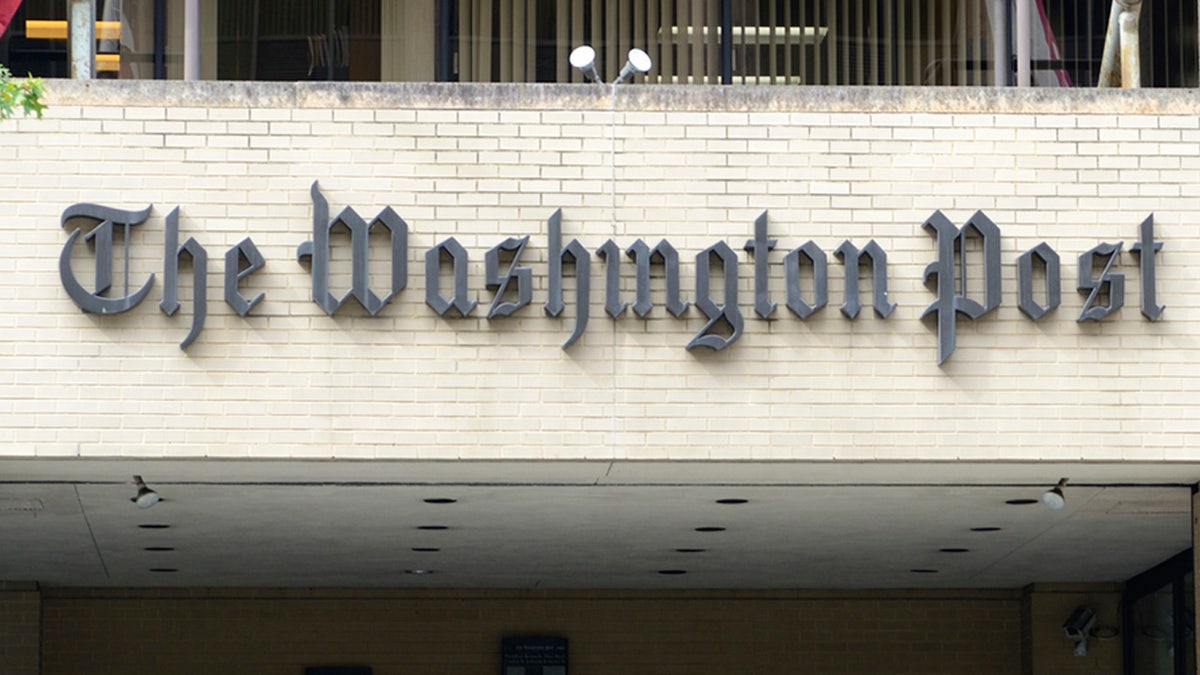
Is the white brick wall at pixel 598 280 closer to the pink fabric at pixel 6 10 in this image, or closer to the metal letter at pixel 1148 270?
the metal letter at pixel 1148 270

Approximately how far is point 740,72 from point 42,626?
946cm

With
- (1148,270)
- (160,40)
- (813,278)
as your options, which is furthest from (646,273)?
(160,40)

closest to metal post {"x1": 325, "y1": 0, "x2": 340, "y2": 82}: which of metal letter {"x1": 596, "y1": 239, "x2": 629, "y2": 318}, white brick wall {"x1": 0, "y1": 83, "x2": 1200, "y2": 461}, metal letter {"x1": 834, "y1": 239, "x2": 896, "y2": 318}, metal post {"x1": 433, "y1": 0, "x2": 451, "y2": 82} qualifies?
metal post {"x1": 433, "y1": 0, "x2": 451, "y2": 82}

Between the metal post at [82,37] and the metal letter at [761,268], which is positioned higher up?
the metal post at [82,37]

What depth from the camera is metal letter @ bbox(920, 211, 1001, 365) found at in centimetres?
1200

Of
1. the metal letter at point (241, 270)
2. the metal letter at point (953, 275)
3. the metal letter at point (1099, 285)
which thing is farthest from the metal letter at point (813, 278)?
the metal letter at point (241, 270)

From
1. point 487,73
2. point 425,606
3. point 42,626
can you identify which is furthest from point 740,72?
point 42,626

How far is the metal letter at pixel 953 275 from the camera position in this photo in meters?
12.0

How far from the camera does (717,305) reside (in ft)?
39.4

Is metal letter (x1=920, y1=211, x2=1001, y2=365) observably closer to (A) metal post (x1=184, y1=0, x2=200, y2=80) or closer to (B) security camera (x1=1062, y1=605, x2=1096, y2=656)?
(A) metal post (x1=184, y1=0, x2=200, y2=80)

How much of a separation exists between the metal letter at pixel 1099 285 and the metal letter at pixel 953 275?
0.49 metres

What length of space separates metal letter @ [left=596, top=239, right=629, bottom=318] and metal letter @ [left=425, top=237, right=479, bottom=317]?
74 centimetres

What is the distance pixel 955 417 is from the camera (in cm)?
1203

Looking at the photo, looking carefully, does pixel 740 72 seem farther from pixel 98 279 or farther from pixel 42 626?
pixel 42 626
